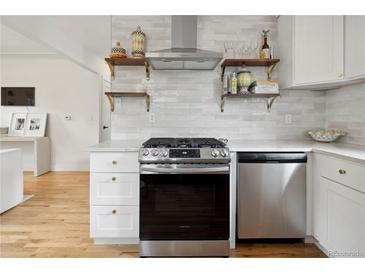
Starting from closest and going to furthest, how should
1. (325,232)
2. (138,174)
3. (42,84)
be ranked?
(325,232), (138,174), (42,84)

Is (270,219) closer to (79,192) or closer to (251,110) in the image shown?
(251,110)

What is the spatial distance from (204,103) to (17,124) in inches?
176

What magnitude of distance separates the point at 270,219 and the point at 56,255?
1.76 m

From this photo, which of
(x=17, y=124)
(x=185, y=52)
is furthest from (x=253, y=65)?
(x=17, y=124)

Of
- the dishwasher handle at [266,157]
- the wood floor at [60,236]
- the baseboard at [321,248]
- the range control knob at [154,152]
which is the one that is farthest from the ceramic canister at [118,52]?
the baseboard at [321,248]

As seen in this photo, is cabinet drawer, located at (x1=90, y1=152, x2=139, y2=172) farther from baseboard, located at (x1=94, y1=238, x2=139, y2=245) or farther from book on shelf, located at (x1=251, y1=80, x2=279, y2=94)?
book on shelf, located at (x1=251, y1=80, x2=279, y2=94)

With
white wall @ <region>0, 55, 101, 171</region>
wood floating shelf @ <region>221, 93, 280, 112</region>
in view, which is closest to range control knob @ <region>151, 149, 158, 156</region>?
wood floating shelf @ <region>221, 93, 280, 112</region>

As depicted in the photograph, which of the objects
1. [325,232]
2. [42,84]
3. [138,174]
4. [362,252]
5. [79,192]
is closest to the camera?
[362,252]

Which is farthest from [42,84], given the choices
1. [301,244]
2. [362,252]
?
[362,252]

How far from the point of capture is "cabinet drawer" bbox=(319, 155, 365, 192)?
1561 millimetres

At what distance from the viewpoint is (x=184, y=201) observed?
1.97 meters

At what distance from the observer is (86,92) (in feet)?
17.7

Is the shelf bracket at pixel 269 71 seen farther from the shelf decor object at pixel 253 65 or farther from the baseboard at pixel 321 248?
the baseboard at pixel 321 248

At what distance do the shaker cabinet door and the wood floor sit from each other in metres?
1.50
